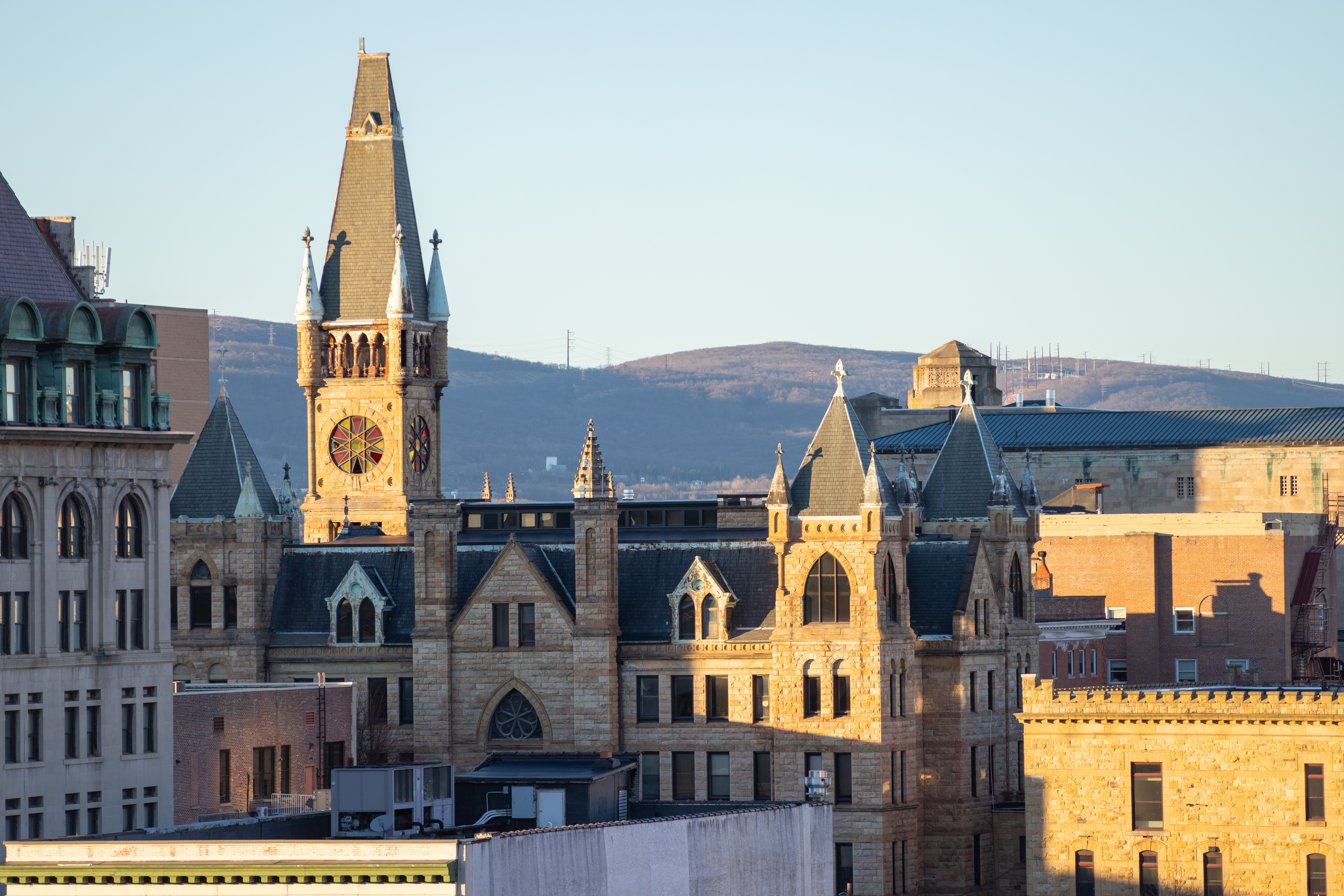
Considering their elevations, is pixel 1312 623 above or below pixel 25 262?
below

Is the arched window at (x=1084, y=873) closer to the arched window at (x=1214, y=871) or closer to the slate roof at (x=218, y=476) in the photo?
the arched window at (x=1214, y=871)

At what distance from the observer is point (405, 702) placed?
4756 inches

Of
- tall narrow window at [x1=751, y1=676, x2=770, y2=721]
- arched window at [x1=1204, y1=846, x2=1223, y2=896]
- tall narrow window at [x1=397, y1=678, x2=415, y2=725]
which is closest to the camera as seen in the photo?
arched window at [x1=1204, y1=846, x2=1223, y2=896]

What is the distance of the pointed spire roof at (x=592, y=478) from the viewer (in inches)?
4592

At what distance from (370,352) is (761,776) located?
129ft

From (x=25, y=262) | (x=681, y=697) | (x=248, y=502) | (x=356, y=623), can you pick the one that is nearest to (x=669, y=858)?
(x=25, y=262)

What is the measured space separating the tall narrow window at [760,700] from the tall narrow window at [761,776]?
1516 millimetres

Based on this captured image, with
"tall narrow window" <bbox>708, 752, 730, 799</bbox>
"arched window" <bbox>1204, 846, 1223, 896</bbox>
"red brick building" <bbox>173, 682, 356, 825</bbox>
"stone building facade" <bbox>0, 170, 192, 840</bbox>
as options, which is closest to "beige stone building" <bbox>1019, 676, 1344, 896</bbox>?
"arched window" <bbox>1204, 846, 1223, 896</bbox>

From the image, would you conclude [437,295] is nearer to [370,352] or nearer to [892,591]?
[370,352]

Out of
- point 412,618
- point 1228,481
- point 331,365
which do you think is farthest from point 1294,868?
point 1228,481

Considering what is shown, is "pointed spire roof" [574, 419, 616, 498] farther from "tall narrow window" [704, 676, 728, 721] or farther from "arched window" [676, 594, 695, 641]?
"tall narrow window" [704, 676, 728, 721]

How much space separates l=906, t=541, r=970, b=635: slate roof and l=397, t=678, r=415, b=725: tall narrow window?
22119 millimetres

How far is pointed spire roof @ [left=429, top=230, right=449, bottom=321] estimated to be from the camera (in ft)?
481

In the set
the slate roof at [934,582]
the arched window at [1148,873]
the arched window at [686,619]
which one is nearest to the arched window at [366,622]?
the arched window at [686,619]
